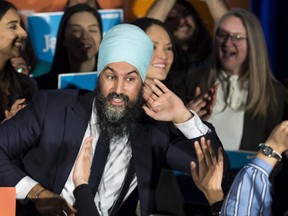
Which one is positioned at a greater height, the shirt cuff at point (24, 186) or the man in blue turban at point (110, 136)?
the man in blue turban at point (110, 136)

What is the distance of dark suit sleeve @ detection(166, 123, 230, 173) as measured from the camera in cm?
414

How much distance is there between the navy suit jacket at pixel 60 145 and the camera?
4070 millimetres

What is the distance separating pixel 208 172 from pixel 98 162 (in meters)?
0.59

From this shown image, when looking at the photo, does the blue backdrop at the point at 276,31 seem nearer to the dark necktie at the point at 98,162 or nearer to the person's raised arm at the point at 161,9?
the person's raised arm at the point at 161,9

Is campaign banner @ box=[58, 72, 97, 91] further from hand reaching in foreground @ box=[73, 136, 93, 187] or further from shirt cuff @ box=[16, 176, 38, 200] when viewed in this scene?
hand reaching in foreground @ box=[73, 136, 93, 187]

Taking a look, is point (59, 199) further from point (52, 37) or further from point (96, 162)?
point (52, 37)

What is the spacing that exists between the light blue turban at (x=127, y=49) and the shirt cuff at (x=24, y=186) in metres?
0.59

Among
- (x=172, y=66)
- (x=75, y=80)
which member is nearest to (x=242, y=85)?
(x=172, y=66)

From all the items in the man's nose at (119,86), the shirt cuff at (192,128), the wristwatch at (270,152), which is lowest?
the shirt cuff at (192,128)

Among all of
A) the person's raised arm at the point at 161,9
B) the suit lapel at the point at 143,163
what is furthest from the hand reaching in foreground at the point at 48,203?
the person's raised arm at the point at 161,9

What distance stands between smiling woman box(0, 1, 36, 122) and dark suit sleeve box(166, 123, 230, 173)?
3.20 ft

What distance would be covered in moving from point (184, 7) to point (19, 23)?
1541mm

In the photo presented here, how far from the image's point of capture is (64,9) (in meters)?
6.09

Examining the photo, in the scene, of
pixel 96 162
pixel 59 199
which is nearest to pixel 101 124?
pixel 96 162
